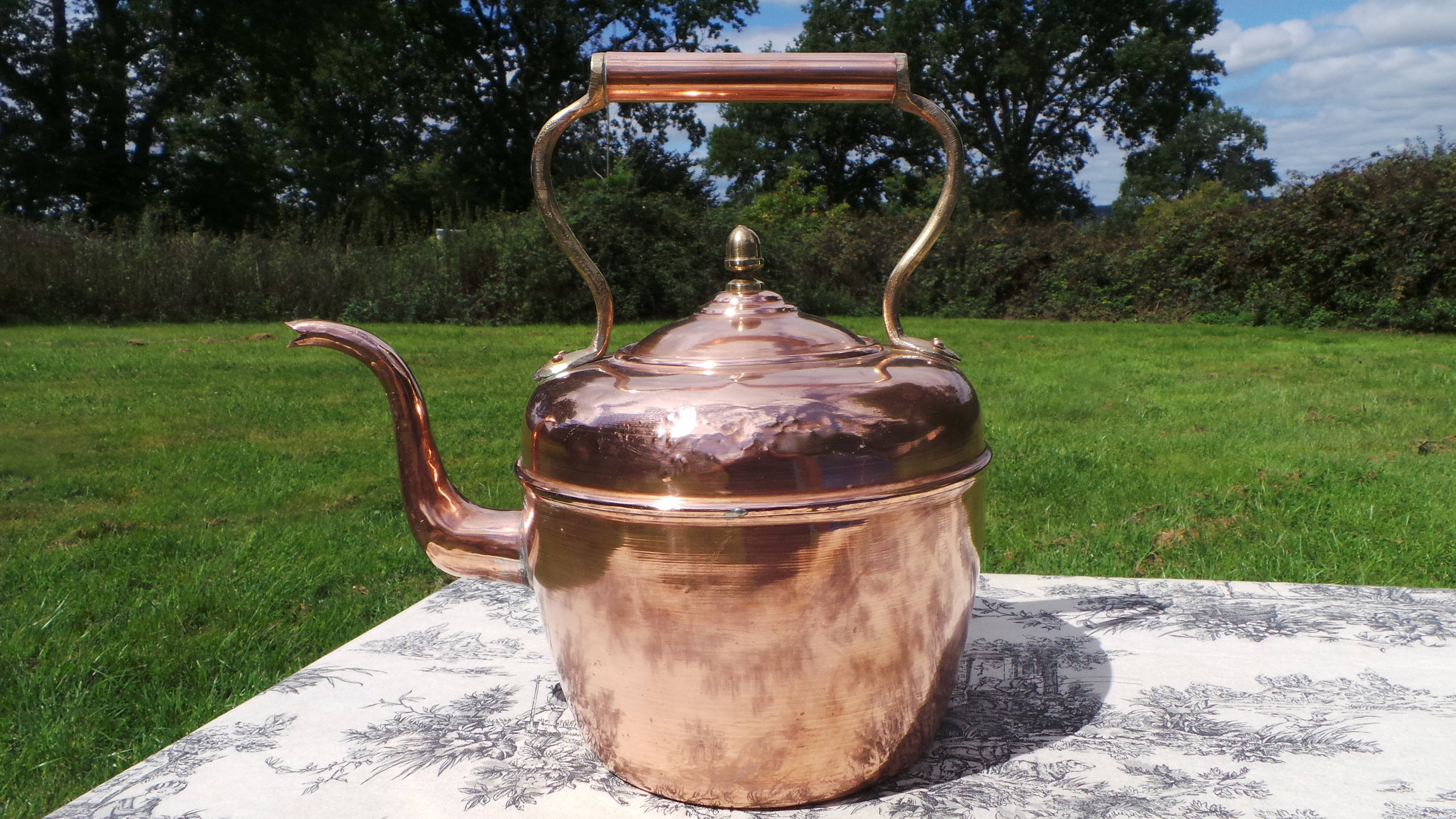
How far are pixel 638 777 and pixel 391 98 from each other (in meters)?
24.6

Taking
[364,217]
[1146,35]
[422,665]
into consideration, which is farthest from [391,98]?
[422,665]

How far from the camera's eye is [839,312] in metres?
12.5

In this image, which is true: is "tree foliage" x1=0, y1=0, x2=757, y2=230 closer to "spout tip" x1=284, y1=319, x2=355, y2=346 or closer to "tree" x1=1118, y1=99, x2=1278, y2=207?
"tree" x1=1118, y1=99, x2=1278, y2=207

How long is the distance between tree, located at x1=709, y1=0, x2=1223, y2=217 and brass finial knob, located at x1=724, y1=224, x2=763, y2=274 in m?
25.5

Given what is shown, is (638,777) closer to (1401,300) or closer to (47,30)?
(1401,300)

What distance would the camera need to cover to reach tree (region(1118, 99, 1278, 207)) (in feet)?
93.5

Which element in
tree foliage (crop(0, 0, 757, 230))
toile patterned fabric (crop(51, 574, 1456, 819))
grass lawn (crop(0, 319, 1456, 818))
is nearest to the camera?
toile patterned fabric (crop(51, 574, 1456, 819))

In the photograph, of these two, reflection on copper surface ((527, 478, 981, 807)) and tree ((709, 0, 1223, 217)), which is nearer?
reflection on copper surface ((527, 478, 981, 807))

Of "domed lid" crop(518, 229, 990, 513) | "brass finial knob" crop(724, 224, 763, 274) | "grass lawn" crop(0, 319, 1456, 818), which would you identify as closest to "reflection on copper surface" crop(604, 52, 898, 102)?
"brass finial knob" crop(724, 224, 763, 274)

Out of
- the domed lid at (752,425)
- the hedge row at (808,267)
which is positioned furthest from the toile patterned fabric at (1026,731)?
the hedge row at (808,267)

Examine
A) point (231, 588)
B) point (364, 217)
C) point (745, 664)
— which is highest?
point (364, 217)

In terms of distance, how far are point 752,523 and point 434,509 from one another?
0.58 metres

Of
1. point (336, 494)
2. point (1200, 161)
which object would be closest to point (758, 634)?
point (336, 494)

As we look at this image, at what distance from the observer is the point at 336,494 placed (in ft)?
13.8
